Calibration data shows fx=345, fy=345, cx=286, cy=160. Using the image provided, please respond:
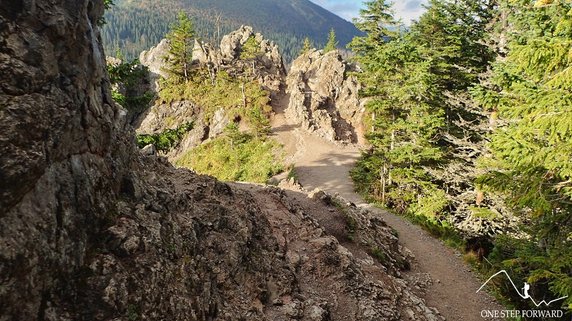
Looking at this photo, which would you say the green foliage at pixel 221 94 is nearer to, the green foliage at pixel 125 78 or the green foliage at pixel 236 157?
the green foliage at pixel 236 157

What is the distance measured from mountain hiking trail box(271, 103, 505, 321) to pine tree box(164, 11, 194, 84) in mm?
21547

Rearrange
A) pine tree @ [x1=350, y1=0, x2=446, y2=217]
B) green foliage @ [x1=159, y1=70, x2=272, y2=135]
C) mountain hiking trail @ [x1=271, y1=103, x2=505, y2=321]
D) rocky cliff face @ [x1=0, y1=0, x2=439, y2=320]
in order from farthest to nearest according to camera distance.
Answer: green foliage @ [x1=159, y1=70, x2=272, y2=135] < pine tree @ [x1=350, y1=0, x2=446, y2=217] < mountain hiking trail @ [x1=271, y1=103, x2=505, y2=321] < rocky cliff face @ [x1=0, y1=0, x2=439, y2=320]

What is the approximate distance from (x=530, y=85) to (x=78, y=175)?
11.4m

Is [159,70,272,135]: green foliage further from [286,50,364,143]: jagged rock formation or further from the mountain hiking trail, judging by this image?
the mountain hiking trail

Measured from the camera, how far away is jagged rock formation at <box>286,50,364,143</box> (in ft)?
131

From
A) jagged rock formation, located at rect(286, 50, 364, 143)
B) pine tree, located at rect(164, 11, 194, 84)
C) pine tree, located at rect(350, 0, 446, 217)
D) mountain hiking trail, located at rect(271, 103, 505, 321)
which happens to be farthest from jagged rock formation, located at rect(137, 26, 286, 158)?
pine tree, located at rect(350, 0, 446, 217)

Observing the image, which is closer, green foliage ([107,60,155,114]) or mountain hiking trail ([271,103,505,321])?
green foliage ([107,60,155,114])

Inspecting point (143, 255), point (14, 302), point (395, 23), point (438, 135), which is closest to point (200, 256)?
point (143, 255)

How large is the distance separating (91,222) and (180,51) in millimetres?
43249

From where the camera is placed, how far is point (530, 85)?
981 centimetres

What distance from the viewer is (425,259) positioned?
17.5 metres

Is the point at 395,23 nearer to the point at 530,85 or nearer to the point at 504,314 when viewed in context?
the point at 530,85

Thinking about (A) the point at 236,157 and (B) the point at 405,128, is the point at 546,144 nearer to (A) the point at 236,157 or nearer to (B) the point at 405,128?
(B) the point at 405,128

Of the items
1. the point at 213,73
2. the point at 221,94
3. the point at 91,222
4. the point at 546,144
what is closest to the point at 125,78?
the point at 91,222
